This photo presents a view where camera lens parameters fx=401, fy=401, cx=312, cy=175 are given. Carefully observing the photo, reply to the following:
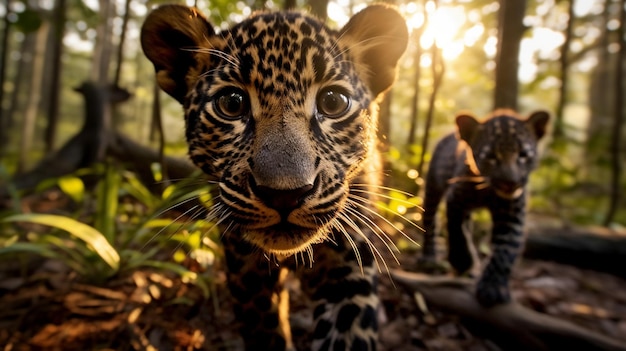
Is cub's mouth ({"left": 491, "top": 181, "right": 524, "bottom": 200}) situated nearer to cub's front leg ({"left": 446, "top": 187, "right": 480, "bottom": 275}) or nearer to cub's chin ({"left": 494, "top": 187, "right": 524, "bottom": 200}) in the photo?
cub's chin ({"left": 494, "top": 187, "right": 524, "bottom": 200})

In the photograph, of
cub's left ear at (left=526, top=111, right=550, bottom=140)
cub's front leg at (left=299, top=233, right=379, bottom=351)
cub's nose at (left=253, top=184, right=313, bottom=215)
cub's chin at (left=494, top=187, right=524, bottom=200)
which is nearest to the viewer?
cub's nose at (left=253, top=184, right=313, bottom=215)

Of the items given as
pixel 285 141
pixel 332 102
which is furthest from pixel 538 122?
pixel 285 141

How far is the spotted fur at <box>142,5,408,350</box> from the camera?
199 centimetres

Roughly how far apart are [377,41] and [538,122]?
2866mm

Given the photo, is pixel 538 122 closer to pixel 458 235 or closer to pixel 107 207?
pixel 458 235

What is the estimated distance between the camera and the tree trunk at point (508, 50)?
6.02 m

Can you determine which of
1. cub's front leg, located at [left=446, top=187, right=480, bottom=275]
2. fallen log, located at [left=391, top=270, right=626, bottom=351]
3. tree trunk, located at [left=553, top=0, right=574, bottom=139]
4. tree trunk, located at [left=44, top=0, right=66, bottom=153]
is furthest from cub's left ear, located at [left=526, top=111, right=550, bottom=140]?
tree trunk, located at [left=44, top=0, right=66, bottom=153]

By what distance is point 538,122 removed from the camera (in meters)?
4.70

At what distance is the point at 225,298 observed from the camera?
3922 mm

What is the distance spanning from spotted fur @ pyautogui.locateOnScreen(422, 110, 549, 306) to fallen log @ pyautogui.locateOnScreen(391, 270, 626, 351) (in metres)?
0.14

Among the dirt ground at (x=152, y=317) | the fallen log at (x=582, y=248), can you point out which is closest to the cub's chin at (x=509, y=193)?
the dirt ground at (x=152, y=317)

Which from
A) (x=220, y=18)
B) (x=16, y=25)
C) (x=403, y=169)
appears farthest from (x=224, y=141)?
(x=16, y=25)

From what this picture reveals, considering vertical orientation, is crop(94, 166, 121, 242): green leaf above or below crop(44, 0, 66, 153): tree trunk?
below

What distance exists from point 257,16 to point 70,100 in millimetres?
50431
